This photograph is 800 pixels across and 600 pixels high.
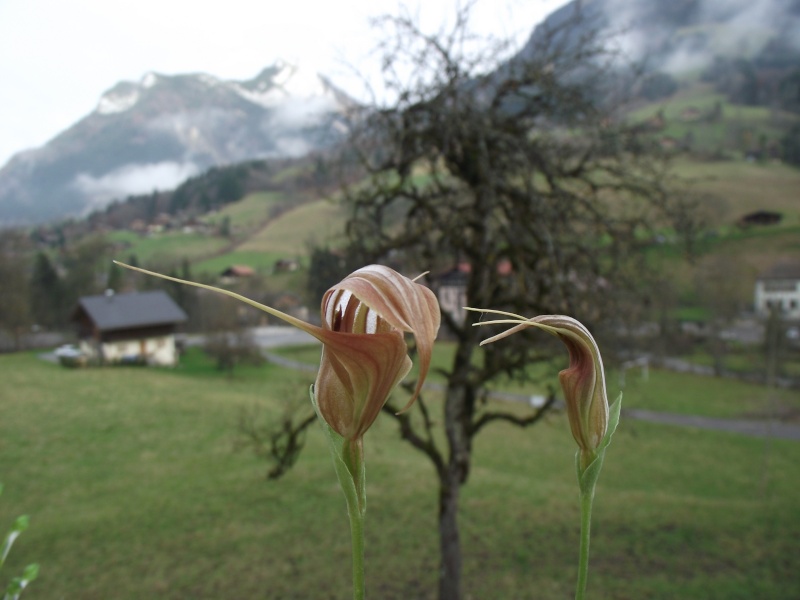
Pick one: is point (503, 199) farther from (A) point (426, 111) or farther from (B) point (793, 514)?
(B) point (793, 514)

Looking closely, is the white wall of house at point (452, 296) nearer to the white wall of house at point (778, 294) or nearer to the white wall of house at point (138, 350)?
the white wall of house at point (778, 294)

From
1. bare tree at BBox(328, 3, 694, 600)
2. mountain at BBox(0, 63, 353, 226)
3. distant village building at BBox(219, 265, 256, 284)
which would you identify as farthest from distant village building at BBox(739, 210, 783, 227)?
mountain at BBox(0, 63, 353, 226)

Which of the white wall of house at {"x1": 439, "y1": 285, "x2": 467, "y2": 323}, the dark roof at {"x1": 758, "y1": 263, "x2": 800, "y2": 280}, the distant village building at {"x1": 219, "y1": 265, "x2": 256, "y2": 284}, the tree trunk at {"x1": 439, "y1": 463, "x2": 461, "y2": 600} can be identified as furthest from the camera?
the distant village building at {"x1": 219, "y1": 265, "x2": 256, "y2": 284}

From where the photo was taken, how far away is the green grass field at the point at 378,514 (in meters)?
7.39

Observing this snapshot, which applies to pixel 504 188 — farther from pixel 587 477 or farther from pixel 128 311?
pixel 128 311

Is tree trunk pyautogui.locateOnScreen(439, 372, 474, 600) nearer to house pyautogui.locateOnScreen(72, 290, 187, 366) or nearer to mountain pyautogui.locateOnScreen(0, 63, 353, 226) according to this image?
house pyautogui.locateOnScreen(72, 290, 187, 366)

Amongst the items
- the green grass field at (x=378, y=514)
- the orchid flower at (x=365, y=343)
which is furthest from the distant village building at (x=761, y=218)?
the orchid flower at (x=365, y=343)

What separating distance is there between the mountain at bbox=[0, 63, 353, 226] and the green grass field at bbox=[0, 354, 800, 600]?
67.3 m

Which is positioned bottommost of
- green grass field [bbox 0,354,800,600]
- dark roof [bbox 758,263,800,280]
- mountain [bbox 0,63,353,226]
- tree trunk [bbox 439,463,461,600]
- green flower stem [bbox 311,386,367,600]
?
green grass field [bbox 0,354,800,600]

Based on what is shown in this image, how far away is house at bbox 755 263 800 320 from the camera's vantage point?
67.9ft

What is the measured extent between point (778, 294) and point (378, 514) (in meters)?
18.7

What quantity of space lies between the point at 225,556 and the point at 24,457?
8070 mm

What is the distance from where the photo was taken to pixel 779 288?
69.4 ft

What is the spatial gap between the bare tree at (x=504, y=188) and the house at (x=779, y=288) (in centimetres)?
1767
